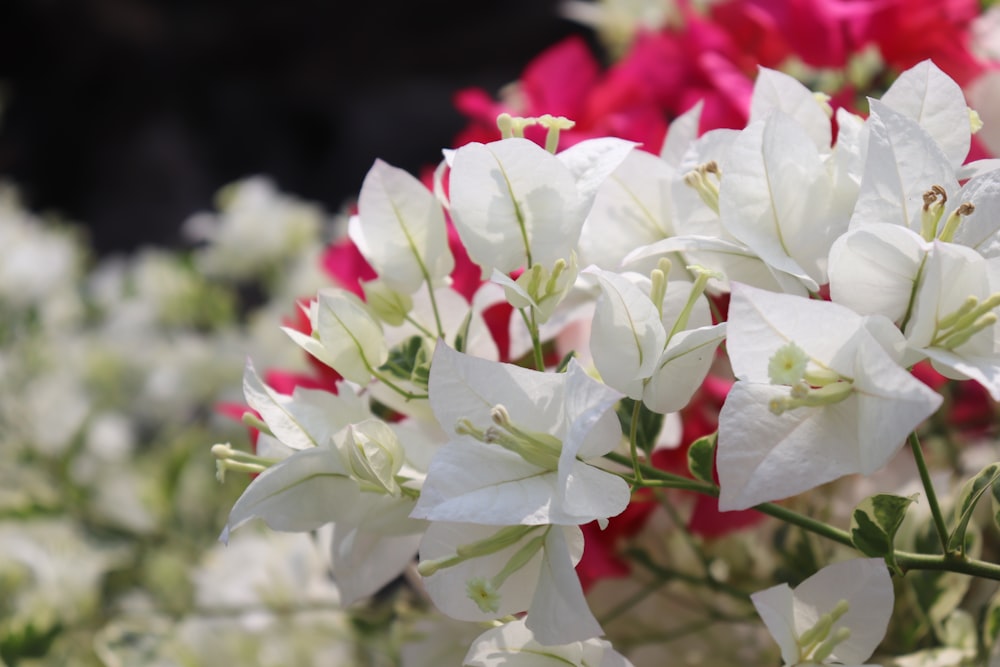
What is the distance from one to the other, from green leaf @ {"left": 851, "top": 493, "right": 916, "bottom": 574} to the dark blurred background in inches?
67.5

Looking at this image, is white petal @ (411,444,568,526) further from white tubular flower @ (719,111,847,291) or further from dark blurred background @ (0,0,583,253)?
dark blurred background @ (0,0,583,253)

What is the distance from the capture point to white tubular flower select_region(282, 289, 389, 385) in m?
0.29

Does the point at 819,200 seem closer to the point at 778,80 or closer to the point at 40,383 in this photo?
the point at 778,80

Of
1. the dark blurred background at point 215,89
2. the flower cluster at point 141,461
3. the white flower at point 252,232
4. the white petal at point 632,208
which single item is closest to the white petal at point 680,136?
the white petal at point 632,208

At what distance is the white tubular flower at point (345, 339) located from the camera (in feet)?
0.94

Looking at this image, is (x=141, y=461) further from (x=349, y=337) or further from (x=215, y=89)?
(x=215, y=89)

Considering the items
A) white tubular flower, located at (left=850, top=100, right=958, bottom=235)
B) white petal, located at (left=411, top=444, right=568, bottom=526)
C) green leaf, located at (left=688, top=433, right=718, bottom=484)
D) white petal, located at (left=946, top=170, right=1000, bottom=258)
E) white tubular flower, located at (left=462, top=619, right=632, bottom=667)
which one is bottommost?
white tubular flower, located at (left=462, top=619, right=632, bottom=667)

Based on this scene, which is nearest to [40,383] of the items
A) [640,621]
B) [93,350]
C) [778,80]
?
[93,350]

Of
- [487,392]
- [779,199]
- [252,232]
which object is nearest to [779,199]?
[779,199]

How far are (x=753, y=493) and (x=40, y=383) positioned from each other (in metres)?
0.69

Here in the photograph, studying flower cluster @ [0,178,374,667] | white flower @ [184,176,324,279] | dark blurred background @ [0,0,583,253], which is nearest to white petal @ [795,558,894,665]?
flower cluster @ [0,178,374,667]

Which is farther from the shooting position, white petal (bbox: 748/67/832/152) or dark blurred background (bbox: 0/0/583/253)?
dark blurred background (bbox: 0/0/583/253)

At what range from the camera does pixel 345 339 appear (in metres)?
0.29

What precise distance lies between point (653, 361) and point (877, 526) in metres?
0.08
